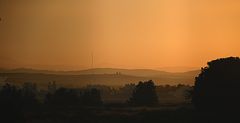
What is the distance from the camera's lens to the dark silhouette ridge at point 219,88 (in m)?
74.4

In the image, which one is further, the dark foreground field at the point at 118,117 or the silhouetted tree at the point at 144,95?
the silhouetted tree at the point at 144,95

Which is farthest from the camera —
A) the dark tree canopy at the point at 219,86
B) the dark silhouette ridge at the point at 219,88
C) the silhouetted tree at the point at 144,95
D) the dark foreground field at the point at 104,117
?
the silhouetted tree at the point at 144,95

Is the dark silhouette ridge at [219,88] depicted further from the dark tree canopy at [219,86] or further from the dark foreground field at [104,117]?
the dark foreground field at [104,117]

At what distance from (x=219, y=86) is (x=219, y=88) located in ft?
1.52

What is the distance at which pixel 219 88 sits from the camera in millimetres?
76938

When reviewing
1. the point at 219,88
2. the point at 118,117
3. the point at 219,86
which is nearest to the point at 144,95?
the point at 118,117

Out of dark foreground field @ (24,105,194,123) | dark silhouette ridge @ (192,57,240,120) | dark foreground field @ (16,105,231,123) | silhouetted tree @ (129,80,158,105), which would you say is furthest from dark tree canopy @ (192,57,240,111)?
silhouetted tree @ (129,80,158,105)

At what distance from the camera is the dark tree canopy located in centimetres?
7500

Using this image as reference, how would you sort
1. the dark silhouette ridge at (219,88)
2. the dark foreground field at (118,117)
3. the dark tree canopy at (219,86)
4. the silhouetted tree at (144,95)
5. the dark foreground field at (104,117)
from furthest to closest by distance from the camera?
1. the silhouetted tree at (144,95)
2. the dark tree canopy at (219,86)
3. the dark silhouette ridge at (219,88)
4. the dark foreground field at (104,117)
5. the dark foreground field at (118,117)

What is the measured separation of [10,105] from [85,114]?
22006 millimetres

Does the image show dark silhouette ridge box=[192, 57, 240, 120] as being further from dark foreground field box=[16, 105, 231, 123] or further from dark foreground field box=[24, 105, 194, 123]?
dark foreground field box=[24, 105, 194, 123]

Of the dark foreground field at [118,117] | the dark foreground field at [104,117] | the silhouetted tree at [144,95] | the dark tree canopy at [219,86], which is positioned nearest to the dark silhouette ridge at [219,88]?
the dark tree canopy at [219,86]

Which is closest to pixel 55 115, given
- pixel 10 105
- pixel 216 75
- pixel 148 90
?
pixel 10 105

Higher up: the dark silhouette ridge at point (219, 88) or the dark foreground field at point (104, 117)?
the dark silhouette ridge at point (219, 88)
